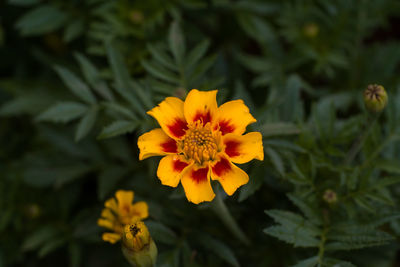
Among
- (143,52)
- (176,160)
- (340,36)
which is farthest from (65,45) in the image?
(176,160)

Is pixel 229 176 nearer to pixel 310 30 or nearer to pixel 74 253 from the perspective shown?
pixel 74 253

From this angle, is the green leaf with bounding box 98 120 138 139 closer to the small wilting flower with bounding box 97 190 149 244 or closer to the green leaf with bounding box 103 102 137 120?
the green leaf with bounding box 103 102 137 120

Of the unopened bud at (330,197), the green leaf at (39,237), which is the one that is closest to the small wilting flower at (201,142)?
the unopened bud at (330,197)

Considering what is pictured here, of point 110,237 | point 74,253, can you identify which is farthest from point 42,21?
point 110,237

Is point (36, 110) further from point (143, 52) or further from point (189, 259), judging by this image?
point (189, 259)

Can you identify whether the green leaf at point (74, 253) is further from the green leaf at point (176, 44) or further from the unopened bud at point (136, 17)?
the unopened bud at point (136, 17)

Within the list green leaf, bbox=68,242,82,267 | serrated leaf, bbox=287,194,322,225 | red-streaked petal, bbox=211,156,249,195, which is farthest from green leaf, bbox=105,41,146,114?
green leaf, bbox=68,242,82,267
